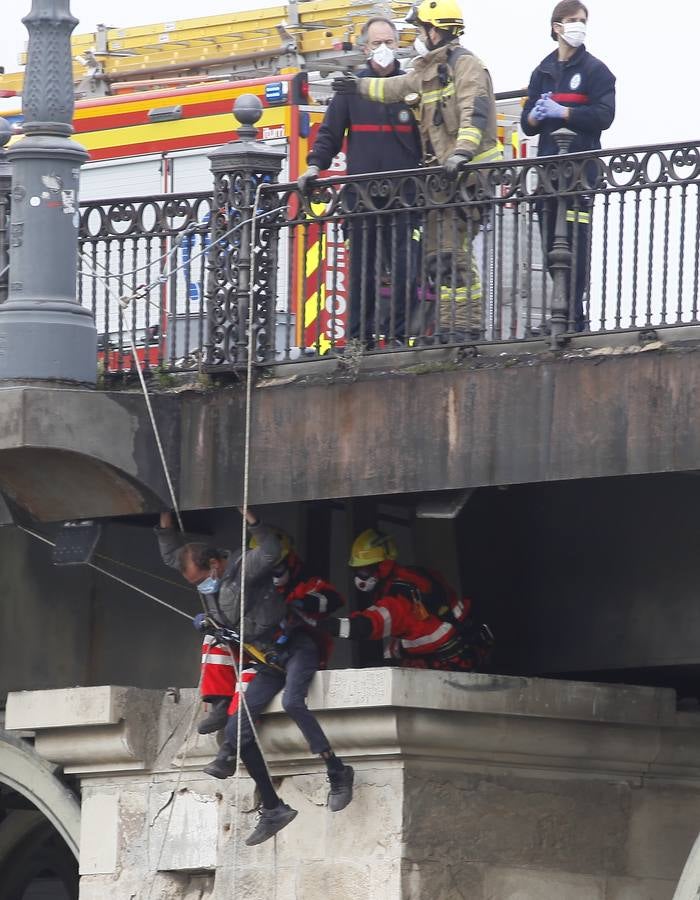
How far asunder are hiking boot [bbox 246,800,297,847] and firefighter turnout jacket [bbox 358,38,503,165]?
4007 millimetres

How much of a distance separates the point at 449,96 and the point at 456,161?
2.37 feet

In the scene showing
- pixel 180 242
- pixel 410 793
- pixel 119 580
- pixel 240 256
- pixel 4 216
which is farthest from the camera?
pixel 119 580

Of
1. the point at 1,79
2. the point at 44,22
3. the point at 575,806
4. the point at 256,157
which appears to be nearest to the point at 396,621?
the point at 575,806

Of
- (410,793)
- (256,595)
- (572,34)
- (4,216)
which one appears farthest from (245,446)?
(572,34)

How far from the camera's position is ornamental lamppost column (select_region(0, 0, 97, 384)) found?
14.3m

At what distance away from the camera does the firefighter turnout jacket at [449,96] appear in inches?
563

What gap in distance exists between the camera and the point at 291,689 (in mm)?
14383

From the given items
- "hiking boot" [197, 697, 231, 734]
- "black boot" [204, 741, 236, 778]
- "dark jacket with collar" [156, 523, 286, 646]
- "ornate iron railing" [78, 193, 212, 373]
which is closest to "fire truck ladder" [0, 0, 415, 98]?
"ornate iron railing" [78, 193, 212, 373]

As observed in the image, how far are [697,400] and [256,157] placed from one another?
3487mm

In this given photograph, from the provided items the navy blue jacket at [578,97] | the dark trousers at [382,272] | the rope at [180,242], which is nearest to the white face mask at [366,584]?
the dark trousers at [382,272]

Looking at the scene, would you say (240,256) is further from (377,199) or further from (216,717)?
(216,717)

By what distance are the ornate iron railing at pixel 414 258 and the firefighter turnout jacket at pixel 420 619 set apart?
1472mm

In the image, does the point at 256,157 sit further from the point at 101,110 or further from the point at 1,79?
the point at 1,79

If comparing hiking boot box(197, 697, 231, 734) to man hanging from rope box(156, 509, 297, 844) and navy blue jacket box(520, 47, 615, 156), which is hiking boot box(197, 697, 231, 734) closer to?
man hanging from rope box(156, 509, 297, 844)
